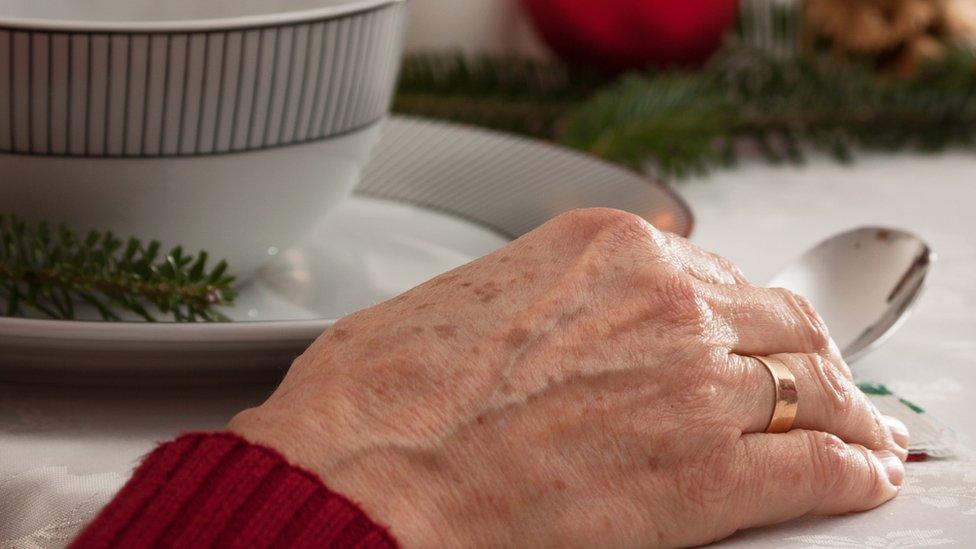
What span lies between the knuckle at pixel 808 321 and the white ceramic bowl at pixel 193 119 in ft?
0.71

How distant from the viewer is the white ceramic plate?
0.40 m

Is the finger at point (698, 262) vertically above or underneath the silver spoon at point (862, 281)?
above

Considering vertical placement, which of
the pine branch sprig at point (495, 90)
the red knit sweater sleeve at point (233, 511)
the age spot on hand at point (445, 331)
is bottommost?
the pine branch sprig at point (495, 90)

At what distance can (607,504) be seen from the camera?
351 millimetres

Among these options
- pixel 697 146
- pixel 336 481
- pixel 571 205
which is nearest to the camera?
pixel 336 481

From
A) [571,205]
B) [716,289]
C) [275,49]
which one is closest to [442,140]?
[571,205]

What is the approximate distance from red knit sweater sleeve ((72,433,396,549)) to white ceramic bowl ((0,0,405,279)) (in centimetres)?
19

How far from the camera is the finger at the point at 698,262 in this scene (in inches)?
16.0

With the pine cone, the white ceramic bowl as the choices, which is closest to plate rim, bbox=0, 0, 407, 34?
the white ceramic bowl

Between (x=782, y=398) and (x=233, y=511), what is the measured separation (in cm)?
17

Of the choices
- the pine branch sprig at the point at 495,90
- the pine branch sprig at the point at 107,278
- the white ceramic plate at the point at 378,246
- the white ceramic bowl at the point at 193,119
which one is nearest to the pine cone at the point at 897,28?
the pine branch sprig at the point at 495,90

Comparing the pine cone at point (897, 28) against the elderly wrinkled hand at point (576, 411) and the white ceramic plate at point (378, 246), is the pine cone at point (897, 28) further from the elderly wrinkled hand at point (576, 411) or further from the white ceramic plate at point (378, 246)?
the elderly wrinkled hand at point (576, 411)

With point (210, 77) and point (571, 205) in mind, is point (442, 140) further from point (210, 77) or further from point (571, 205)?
point (210, 77)

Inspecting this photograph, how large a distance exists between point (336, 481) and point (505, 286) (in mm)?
89
